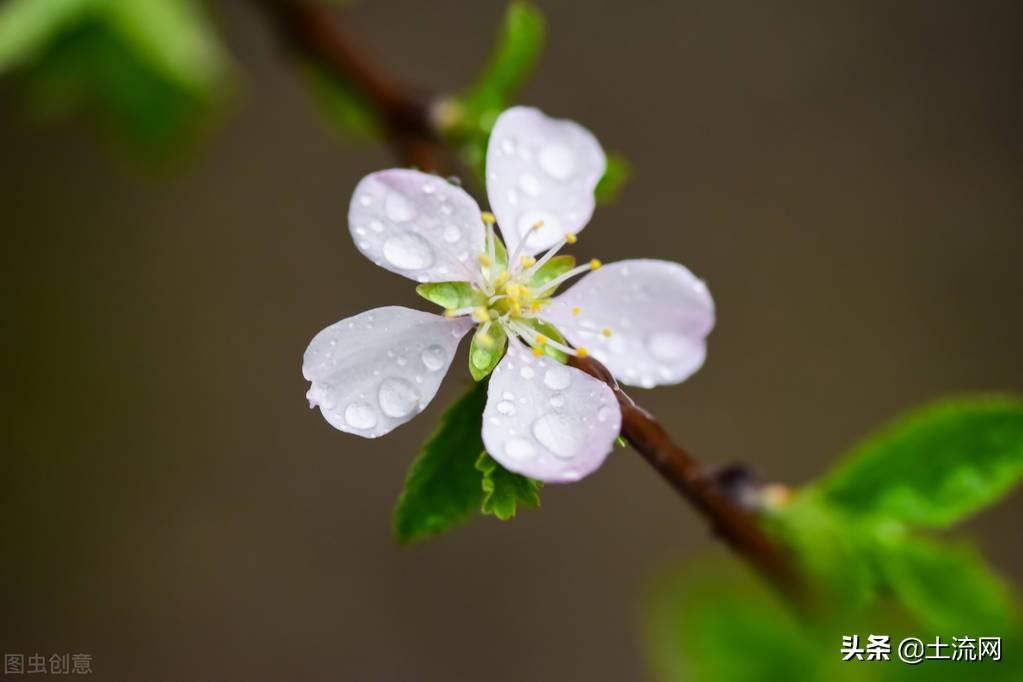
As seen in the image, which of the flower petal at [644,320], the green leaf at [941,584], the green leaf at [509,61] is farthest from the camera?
the green leaf at [941,584]

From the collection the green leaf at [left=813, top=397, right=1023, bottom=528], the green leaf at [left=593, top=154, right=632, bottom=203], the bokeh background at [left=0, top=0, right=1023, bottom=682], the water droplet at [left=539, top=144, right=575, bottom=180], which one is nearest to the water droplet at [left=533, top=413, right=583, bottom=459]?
the water droplet at [left=539, top=144, right=575, bottom=180]

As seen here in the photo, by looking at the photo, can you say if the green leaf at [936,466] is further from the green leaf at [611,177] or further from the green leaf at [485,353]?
the green leaf at [485,353]

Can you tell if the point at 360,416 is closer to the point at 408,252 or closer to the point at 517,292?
the point at 408,252

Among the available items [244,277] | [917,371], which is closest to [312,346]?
[244,277]

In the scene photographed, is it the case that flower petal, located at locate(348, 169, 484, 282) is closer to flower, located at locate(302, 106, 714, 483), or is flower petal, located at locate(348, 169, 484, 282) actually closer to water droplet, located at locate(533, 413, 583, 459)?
flower, located at locate(302, 106, 714, 483)

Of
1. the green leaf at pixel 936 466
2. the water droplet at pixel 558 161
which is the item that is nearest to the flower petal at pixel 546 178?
the water droplet at pixel 558 161

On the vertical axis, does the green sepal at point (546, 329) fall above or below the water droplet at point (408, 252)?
below
